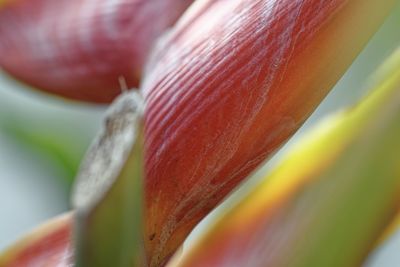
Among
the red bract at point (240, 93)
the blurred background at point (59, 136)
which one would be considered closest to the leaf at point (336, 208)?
the red bract at point (240, 93)

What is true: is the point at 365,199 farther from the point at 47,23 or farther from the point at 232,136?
the point at 47,23

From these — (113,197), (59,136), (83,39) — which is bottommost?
(113,197)

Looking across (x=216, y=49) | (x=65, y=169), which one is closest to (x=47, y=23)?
(x=216, y=49)

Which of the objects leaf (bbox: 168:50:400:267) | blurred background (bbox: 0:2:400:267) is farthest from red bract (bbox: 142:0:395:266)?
blurred background (bbox: 0:2:400:267)

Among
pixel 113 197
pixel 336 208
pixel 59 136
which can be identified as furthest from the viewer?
pixel 59 136

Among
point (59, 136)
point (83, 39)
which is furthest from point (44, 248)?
point (59, 136)

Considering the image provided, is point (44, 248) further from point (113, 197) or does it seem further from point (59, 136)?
point (59, 136)

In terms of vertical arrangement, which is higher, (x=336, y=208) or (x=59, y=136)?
(x=59, y=136)
